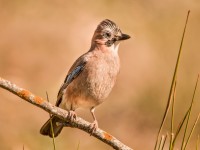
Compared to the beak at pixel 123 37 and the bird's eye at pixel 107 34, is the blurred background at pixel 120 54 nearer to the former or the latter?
the bird's eye at pixel 107 34

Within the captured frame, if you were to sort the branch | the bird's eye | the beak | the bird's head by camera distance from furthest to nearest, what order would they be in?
the bird's eye
the bird's head
the beak
the branch

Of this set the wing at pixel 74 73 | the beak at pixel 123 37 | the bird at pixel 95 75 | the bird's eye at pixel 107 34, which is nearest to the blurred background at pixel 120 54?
the wing at pixel 74 73

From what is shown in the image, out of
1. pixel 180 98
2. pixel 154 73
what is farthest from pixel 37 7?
pixel 180 98

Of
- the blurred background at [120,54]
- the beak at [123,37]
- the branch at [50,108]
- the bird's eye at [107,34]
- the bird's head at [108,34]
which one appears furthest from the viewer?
the blurred background at [120,54]

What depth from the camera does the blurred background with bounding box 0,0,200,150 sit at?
43.5ft

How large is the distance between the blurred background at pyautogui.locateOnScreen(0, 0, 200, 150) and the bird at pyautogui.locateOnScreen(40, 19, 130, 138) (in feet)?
12.5

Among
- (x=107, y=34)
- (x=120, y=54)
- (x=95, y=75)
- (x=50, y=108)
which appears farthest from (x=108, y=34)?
(x=120, y=54)

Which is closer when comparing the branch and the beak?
the branch

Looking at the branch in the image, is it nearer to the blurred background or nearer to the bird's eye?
the bird's eye

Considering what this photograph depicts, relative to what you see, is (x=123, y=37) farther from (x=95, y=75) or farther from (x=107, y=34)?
(x=95, y=75)

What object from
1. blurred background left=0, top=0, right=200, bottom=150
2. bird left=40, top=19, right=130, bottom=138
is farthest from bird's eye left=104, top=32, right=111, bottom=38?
blurred background left=0, top=0, right=200, bottom=150

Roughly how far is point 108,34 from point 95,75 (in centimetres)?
39

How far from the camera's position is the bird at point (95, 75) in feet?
24.3

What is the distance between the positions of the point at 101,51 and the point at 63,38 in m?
7.65
